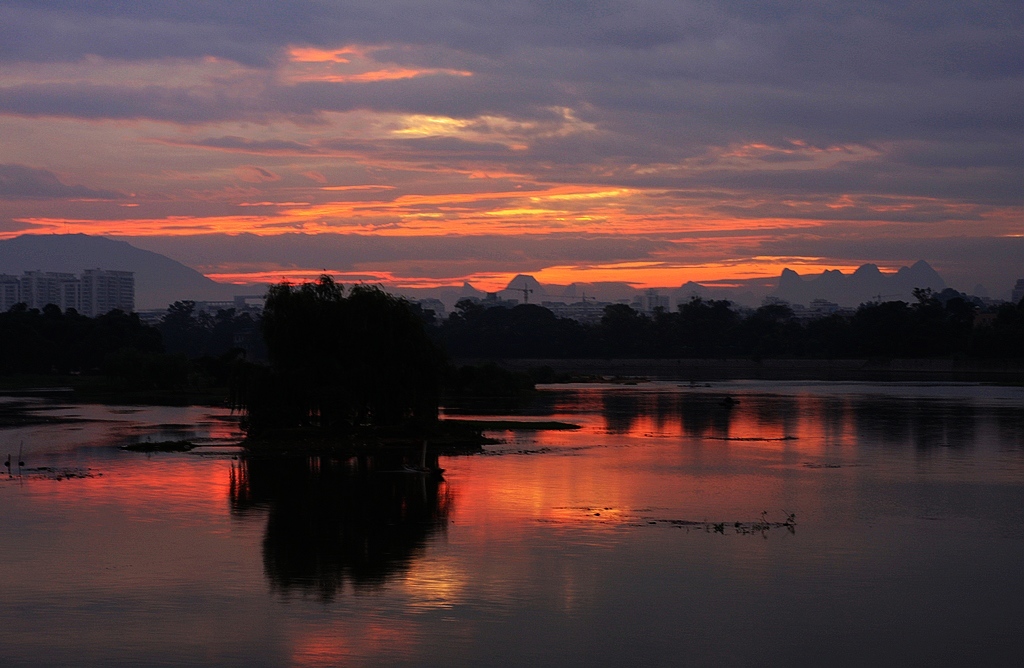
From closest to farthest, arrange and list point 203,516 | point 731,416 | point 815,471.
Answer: point 203,516
point 815,471
point 731,416

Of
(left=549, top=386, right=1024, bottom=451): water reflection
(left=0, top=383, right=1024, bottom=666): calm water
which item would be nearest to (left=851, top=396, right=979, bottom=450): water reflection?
(left=549, top=386, right=1024, bottom=451): water reflection

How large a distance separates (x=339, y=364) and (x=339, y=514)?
20.5m

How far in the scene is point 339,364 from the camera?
188 ft

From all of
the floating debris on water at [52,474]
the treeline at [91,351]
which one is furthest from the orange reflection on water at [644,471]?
the treeline at [91,351]

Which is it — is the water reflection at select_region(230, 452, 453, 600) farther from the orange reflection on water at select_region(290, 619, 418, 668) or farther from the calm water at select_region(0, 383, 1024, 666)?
the orange reflection on water at select_region(290, 619, 418, 668)

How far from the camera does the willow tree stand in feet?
187

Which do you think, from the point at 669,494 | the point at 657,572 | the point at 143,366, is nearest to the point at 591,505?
the point at 669,494

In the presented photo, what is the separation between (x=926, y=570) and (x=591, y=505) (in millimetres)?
12544

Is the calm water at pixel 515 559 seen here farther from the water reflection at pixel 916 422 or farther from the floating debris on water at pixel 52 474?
the water reflection at pixel 916 422

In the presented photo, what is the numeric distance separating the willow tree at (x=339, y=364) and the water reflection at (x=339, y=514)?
17.9 ft

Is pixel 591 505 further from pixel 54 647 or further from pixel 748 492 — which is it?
pixel 54 647

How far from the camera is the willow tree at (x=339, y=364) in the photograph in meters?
57.0

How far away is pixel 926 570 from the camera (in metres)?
30.1

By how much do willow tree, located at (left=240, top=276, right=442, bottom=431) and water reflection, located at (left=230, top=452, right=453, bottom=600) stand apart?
214 inches
